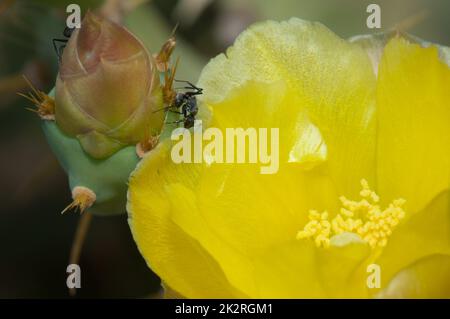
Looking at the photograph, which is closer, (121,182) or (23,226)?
(121,182)

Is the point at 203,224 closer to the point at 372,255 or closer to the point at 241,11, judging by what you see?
the point at 372,255

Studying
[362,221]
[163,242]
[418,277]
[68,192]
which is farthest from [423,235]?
[68,192]

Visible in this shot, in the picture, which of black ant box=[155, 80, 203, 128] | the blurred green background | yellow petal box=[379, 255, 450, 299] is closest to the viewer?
yellow petal box=[379, 255, 450, 299]

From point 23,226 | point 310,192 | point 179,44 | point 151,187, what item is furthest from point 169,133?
point 23,226

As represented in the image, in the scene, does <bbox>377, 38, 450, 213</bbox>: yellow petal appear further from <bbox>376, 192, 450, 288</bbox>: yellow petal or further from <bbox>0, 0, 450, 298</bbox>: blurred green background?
<bbox>0, 0, 450, 298</bbox>: blurred green background

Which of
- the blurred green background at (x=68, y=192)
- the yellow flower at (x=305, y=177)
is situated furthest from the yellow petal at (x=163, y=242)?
the blurred green background at (x=68, y=192)

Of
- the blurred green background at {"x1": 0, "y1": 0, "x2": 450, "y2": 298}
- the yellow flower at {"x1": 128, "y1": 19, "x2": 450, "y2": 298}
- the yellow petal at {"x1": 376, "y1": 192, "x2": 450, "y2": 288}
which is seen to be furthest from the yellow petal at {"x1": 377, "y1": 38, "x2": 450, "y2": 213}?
the blurred green background at {"x1": 0, "y1": 0, "x2": 450, "y2": 298}

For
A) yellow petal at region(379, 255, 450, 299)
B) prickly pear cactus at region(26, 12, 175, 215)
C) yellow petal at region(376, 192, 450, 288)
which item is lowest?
yellow petal at region(379, 255, 450, 299)
